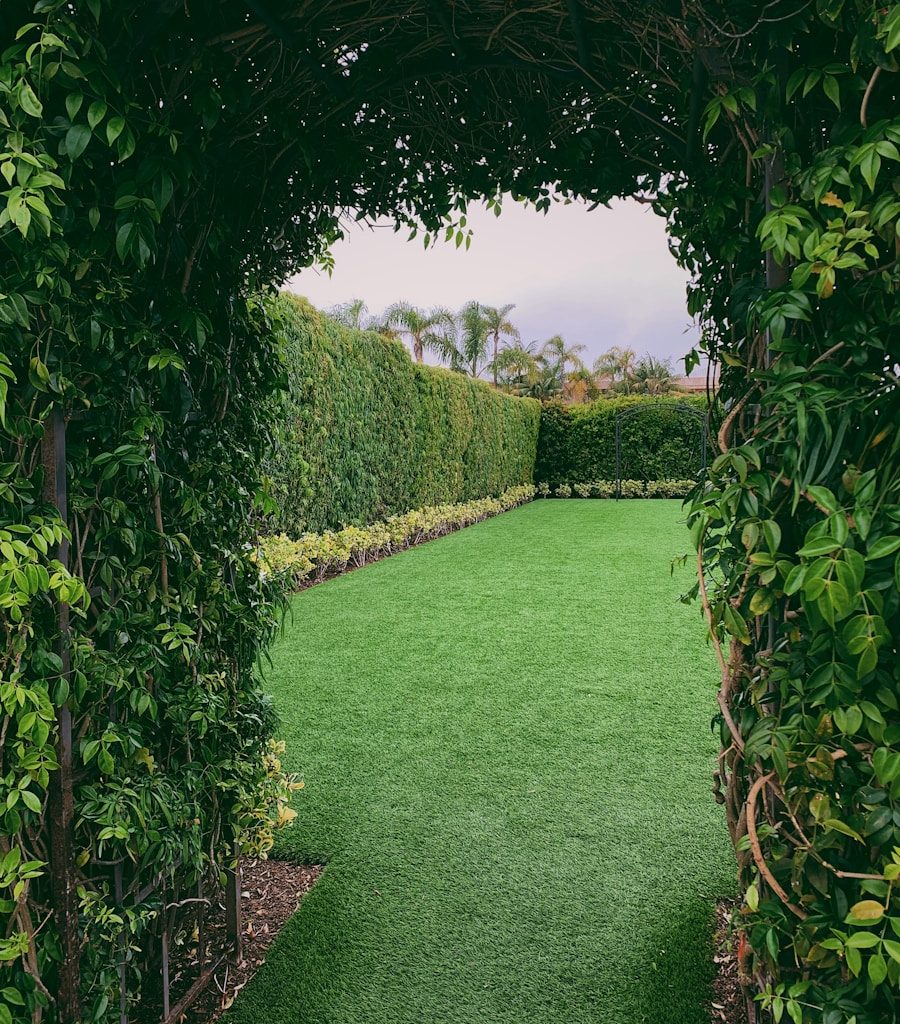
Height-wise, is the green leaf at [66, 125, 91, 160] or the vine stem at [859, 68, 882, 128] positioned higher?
the vine stem at [859, 68, 882, 128]

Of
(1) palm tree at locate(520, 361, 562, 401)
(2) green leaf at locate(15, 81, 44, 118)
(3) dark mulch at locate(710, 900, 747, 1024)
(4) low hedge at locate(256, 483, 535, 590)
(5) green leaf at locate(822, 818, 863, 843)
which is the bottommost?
(3) dark mulch at locate(710, 900, 747, 1024)

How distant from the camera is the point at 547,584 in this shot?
8586mm

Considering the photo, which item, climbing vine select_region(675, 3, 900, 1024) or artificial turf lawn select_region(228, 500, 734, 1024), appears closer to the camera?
climbing vine select_region(675, 3, 900, 1024)

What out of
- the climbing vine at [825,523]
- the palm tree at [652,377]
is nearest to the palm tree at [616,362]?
the palm tree at [652,377]

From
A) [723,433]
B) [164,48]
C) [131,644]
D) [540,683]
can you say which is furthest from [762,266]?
[540,683]

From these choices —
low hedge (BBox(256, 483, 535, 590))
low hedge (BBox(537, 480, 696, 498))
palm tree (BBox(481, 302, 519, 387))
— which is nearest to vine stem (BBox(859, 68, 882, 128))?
low hedge (BBox(256, 483, 535, 590))

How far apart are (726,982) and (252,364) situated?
260 centimetres

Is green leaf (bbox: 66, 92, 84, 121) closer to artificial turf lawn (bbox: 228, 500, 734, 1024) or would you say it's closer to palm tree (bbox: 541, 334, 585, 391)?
artificial turf lawn (bbox: 228, 500, 734, 1024)

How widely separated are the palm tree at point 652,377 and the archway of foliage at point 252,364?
35.5 meters

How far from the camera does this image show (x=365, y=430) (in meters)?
10.5

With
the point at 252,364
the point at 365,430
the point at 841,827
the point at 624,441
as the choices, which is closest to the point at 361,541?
the point at 365,430

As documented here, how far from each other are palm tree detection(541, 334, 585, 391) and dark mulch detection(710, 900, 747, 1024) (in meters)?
33.8

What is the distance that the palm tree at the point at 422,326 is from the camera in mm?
30078

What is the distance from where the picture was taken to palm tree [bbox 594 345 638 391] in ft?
125
